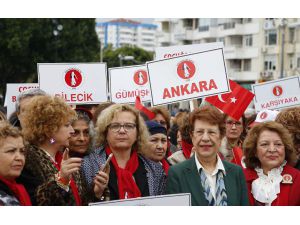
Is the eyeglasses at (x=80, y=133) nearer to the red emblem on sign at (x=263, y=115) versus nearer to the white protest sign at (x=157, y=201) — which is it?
the white protest sign at (x=157, y=201)

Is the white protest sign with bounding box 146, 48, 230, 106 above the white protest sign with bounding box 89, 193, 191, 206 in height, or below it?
above

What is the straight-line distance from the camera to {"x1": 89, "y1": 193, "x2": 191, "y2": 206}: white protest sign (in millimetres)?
4074

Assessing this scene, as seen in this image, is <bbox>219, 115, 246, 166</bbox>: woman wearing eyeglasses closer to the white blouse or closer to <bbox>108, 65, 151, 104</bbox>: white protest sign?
the white blouse

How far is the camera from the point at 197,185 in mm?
4703

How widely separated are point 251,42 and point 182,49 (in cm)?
5612

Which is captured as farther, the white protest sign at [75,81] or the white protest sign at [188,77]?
the white protest sign at [75,81]

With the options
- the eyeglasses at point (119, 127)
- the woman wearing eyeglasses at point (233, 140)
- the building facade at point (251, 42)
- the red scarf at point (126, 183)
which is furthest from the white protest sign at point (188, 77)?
the building facade at point (251, 42)

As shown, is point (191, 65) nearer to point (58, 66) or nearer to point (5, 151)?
point (58, 66)

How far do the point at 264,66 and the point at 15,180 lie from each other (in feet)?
192

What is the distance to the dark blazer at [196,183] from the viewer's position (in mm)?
4672

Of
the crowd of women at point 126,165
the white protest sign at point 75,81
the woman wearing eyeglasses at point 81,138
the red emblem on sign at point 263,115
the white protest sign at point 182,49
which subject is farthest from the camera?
the white protest sign at point 182,49

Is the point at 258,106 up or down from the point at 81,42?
down

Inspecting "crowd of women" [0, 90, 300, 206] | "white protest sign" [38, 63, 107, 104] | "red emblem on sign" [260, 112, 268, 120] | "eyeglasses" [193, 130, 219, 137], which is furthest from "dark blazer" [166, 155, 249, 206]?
"white protest sign" [38, 63, 107, 104]

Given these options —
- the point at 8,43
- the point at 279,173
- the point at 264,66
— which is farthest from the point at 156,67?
the point at 264,66
